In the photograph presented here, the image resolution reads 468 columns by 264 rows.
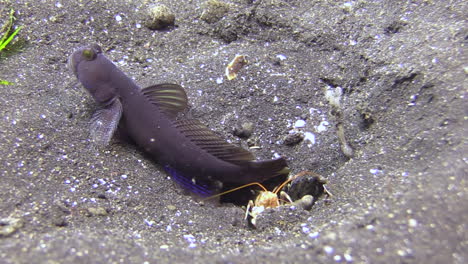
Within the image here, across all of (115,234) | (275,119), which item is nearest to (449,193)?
(275,119)

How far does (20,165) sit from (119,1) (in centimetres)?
279

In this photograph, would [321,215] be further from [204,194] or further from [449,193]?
[204,194]

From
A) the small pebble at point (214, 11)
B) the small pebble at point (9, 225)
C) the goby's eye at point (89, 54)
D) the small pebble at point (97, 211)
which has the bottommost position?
Result: the small pebble at point (97, 211)

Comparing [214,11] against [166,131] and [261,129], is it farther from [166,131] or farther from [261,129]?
[166,131]

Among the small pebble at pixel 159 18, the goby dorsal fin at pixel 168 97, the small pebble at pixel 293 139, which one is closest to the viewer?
the goby dorsal fin at pixel 168 97

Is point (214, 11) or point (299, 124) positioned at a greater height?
point (214, 11)

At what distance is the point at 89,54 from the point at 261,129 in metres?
1.85

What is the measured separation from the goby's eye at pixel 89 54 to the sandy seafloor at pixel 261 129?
474mm

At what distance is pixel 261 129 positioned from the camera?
326cm

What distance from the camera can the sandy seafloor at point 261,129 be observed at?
1.78 metres

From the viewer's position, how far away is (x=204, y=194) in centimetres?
282

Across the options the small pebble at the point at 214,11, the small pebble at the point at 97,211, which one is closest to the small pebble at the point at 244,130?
the small pebble at the point at 97,211

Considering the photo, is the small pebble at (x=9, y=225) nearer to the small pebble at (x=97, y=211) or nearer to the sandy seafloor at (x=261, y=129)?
the sandy seafloor at (x=261, y=129)

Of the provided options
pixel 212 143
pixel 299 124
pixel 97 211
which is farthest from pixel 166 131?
pixel 299 124
